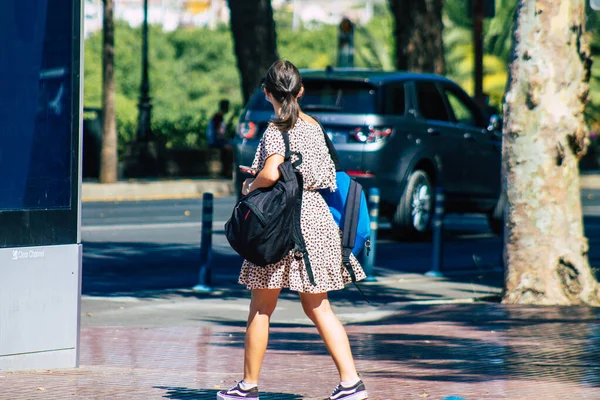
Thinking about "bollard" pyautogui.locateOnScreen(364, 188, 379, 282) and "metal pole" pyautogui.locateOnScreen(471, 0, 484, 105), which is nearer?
"bollard" pyautogui.locateOnScreen(364, 188, 379, 282)

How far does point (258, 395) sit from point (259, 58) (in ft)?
67.0

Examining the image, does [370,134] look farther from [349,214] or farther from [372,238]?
[349,214]

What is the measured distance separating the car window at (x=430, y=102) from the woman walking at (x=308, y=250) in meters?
9.21

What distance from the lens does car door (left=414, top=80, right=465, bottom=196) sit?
48.3 feet

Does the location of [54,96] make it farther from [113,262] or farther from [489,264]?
[489,264]

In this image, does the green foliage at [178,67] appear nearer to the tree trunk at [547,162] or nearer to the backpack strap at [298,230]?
the tree trunk at [547,162]

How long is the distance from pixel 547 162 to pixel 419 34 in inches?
572

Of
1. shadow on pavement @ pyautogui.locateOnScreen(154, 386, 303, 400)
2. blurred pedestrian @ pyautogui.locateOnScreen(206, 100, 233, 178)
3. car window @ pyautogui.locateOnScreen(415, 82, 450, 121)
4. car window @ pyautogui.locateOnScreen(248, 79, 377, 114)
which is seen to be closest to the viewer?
shadow on pavement @ pyautogui.locateOnScreen(154, 386, 303, 400)

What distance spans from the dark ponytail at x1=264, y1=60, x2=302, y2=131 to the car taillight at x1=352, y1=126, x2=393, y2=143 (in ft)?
26.7

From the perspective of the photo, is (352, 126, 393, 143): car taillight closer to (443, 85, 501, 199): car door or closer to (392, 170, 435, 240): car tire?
(392, 170, 435, 240): car tire

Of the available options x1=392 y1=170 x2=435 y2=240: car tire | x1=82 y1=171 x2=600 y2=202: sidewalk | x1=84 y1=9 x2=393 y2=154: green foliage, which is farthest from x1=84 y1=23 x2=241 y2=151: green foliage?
x1=392 y1=170 x2=435 y2=240: car tire

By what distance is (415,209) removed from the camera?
14602mm

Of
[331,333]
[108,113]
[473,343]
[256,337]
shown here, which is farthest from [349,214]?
[108,113]

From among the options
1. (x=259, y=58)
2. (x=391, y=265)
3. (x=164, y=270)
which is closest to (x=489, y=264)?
→ (x=391, y=265)
